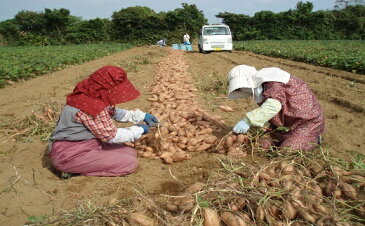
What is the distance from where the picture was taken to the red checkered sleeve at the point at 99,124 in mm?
2287

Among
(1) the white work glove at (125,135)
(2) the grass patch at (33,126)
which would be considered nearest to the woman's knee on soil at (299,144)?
(1) the white work glove at (125,135)

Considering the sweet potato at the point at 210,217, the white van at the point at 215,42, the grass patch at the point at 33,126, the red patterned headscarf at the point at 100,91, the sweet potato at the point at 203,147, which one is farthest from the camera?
the white van at the point at 215,42

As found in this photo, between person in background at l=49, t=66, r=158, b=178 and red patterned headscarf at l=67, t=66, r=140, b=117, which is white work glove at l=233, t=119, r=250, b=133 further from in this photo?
red patterned headscarf at l=67, t=66, r=140, b=117

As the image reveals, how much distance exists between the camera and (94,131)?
2346 mm

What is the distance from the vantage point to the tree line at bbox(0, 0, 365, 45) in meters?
26.3

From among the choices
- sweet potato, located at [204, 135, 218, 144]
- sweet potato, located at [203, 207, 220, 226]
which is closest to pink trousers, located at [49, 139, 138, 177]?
sweet potato, located at [204, 135, 218, 144]

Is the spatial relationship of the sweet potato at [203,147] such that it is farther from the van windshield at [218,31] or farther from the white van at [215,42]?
the van windshield at [218,31]

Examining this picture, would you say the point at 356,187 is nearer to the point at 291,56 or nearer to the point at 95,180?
the point at 95,180

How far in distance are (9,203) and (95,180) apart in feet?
2.11

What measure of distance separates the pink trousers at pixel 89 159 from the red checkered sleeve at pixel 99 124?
17 cm

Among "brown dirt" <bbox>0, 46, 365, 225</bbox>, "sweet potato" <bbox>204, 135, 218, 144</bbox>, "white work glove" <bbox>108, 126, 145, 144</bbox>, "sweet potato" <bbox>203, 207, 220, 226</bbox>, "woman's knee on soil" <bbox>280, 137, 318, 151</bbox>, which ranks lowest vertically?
"brown dirt" <bbox>0, 46, 365, 225</bbox>

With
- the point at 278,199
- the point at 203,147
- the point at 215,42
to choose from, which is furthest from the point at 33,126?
the point at 215,42

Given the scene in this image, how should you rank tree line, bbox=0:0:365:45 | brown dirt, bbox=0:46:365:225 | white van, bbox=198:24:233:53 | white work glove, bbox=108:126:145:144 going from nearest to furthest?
brown dirt, bbox=0:46:365:225 → white work glove, bbox=108:126:145:144 → white van, bbox=198:24:233:53 → tree line, bbox=0:0:365:45

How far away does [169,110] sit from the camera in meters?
3.72
